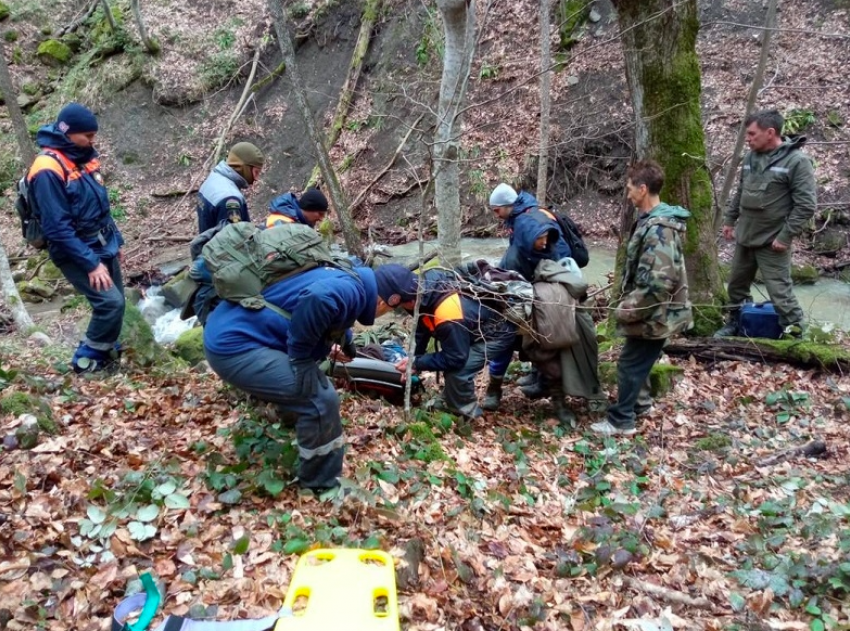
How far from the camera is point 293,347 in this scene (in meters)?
3.39

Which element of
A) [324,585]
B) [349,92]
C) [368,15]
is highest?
[368,15]

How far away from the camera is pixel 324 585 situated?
100 inches

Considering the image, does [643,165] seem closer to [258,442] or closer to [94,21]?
[258,442]

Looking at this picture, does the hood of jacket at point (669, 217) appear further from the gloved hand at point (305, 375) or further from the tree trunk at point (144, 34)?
the tree trunk at point (144, 34)

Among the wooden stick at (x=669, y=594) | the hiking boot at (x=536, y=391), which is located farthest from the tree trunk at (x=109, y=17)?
the wooden stick at (x=669, y=594)

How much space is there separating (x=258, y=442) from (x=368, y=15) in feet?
51.7

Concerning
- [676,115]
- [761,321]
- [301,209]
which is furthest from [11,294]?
[761,321]

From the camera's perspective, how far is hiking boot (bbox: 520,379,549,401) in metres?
6.03

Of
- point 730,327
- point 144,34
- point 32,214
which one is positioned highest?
point 144,34

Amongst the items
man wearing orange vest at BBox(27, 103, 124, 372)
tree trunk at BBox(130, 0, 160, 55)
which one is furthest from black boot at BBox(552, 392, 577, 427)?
tree trunk at BBox(130, 0, 160, 55)

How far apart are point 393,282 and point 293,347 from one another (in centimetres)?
86

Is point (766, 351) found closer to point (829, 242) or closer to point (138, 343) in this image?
point (829, 242)

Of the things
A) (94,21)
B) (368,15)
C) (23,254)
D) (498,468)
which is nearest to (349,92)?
(368,15)

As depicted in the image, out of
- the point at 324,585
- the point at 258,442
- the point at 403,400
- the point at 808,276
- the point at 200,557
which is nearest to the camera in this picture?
the point at 324,585
